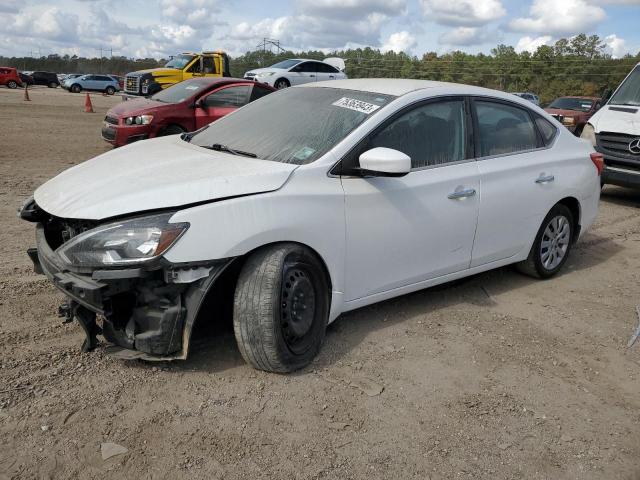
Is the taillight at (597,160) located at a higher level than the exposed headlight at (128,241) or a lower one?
higher

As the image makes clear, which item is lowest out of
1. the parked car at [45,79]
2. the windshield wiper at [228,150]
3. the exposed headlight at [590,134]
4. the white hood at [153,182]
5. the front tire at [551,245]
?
the parked car at [45,79]

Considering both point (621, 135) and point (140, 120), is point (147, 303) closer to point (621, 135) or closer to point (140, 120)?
point (140, 120)

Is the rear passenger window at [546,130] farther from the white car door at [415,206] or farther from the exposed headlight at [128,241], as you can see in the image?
the exposed headlight at [128,241]

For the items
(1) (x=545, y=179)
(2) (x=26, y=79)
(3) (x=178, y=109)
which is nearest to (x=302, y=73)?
(3) (x=178, y=109)

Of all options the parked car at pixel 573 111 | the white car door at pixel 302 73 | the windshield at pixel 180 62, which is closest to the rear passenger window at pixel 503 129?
the parked car at pixel 573 111

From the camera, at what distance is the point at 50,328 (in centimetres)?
374

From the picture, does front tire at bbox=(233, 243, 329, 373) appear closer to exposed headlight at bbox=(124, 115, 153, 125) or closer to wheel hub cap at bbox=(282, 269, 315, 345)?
wheel hub cap at bbox=(282, 269, 315, 345)

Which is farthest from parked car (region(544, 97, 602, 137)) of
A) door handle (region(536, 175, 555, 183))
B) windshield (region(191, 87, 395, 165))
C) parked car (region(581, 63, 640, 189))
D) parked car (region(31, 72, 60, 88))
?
parked car (region(31, 72, 60, 88))

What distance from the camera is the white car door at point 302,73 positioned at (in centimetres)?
2203

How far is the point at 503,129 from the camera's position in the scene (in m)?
4.68

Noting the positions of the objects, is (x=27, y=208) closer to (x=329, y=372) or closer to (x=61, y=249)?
(x=61, y=249)

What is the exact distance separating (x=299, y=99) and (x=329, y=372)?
202cm

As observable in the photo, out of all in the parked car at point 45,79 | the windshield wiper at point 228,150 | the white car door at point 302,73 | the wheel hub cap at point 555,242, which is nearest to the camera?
the windshield wiper at point 228,150

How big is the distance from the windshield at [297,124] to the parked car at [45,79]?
50.8 m
